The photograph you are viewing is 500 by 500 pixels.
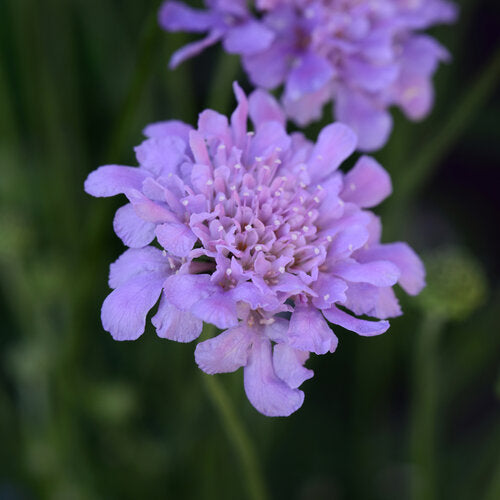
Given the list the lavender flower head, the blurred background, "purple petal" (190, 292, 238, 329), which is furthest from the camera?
the blurred background

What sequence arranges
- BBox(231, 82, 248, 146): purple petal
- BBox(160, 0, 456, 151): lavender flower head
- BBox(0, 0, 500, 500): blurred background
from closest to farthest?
BBox(231, 82, 248, 146): purple petal → BBox(160, 0, 456, 151): lavender flower head → BBox(0, 0, 500, 500): blurred background

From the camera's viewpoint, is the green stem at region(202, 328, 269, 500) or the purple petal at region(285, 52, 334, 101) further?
the purple petal at region(285, 52, 334, 101)

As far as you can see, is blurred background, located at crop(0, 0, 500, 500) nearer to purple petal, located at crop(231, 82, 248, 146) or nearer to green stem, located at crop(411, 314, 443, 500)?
green stem, located at crop(411, 314, 443, 500)

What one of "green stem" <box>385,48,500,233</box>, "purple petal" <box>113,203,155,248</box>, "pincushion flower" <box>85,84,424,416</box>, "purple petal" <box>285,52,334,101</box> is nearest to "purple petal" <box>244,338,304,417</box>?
"pincushion flower" <box>85,84,424,416</box>

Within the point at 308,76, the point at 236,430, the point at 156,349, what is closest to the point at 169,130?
the point at 308,76

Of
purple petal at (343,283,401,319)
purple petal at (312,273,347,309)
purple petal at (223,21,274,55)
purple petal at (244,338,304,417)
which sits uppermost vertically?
purple petal at (223,21,274,55)

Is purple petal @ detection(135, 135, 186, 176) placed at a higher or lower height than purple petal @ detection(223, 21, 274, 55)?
lower

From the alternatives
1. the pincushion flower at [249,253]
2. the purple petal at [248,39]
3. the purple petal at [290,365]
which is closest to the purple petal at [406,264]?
the pincushion flower at [249,253]

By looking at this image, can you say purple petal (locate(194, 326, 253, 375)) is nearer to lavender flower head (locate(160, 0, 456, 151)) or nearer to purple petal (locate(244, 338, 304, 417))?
purple petal (locate(244, 338, 304, 417))
